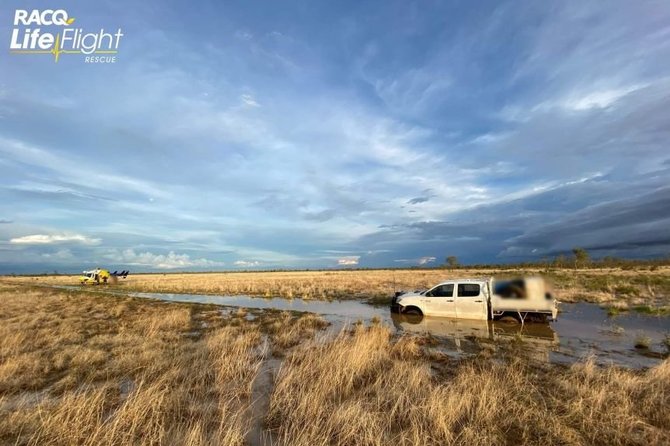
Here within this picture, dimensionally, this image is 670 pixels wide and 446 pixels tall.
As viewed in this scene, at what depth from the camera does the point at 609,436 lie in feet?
18.7

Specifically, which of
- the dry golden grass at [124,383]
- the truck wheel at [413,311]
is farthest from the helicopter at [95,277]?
the truck wheel at [413,311]

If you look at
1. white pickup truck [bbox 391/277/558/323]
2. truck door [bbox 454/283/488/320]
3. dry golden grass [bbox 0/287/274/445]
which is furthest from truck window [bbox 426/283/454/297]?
dry golden grass [bbox 0/287/274/445]

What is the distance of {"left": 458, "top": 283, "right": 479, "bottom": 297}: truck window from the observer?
17.0 metres

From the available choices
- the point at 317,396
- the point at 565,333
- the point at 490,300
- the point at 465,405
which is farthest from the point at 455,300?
the point at 317,396

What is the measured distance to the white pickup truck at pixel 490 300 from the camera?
51.1 ft

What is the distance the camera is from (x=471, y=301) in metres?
16.9

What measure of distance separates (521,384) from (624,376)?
2358 millimetres

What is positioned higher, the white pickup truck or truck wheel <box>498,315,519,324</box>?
the white pickup truck

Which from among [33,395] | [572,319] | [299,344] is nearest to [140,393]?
[33,395]

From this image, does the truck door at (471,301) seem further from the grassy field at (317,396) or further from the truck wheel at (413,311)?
the grassy field at (317,396)

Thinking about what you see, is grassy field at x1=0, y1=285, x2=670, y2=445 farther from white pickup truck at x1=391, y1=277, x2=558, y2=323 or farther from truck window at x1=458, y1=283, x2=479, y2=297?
truck window at x1=458, y1=283, x2=479, y2=297

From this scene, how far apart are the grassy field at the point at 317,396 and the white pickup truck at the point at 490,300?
180 inches

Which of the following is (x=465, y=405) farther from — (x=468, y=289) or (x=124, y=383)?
(x=468, y=289)

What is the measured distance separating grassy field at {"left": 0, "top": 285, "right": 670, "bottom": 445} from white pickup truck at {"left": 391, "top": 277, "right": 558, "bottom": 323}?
456 centimetres
